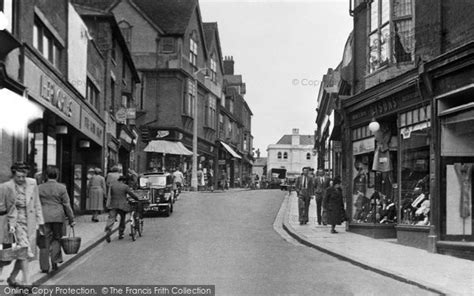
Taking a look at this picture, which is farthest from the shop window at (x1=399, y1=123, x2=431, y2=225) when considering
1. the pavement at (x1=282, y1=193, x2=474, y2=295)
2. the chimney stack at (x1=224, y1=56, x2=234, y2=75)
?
the chimney stack at (x1=224, y1=56, x2=234, y2=75)

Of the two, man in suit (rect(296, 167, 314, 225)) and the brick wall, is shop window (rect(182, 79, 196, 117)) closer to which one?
man in suit (rect(296, 167, 314, 225))

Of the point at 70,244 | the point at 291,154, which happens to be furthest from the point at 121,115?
the point at 291,154

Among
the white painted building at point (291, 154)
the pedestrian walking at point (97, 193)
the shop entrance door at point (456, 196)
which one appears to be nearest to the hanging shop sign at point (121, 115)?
the pedestrian walking at point (97, 193)

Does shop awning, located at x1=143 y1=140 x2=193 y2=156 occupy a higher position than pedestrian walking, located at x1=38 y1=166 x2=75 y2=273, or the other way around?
shop awning, located at x1=143 y1=140 x2=193 y2=156

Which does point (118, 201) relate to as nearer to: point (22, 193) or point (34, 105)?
point (34, 105)

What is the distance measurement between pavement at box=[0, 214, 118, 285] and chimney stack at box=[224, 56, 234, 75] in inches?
2150

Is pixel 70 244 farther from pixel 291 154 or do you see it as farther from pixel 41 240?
pixel 291 154

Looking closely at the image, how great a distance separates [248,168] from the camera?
84.6m

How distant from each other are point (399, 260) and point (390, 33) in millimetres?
6963

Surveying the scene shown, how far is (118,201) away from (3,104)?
4554 millimetres

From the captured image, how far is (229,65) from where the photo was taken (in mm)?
77938

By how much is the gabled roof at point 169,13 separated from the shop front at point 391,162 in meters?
24.6

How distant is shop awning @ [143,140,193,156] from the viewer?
137 feet

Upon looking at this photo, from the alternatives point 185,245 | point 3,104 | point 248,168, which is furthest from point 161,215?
point 248,168
